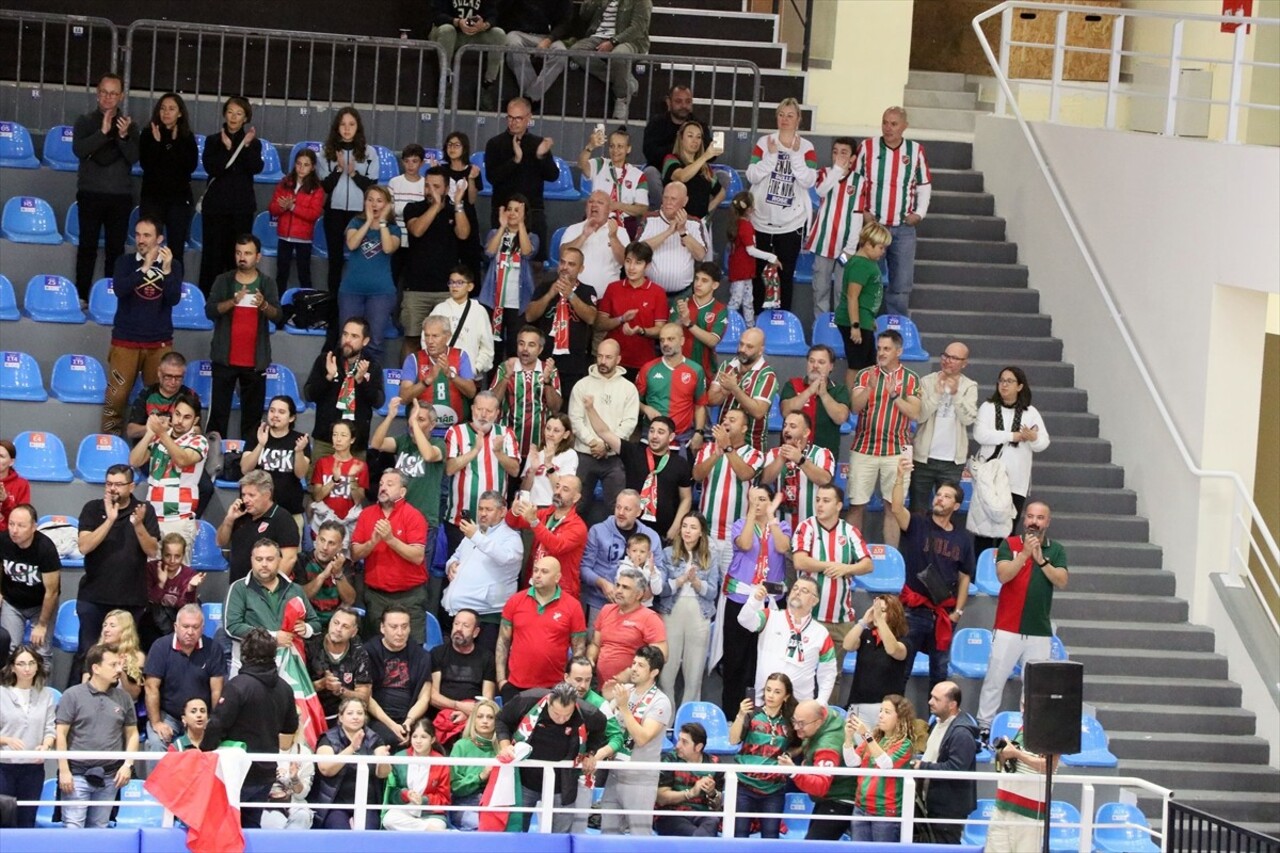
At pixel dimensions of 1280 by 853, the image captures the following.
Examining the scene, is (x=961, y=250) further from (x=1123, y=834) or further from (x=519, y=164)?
(x=1123, y=834)

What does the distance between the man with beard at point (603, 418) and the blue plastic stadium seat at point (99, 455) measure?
275cm

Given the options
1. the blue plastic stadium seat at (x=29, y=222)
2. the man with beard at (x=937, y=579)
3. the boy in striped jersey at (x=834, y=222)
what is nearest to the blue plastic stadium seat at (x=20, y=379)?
Result: the blue plastic stadium seat at (x=29, y=222)

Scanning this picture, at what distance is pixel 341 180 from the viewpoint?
46.1 ft

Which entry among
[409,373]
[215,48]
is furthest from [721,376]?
[215,48]

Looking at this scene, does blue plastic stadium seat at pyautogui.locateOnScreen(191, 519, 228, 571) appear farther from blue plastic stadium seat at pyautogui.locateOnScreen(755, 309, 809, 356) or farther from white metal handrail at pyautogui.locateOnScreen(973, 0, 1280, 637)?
white metal handrail at pyautogui.locateOnScreen(973, 0, 1280, 637)

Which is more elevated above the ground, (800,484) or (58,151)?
(58,151)

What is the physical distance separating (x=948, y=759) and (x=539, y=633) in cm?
230

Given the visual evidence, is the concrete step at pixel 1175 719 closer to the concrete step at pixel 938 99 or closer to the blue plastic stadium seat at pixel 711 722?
the blue plastic stadium seat at pixel 711 722

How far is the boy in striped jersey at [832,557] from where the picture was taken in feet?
39.7

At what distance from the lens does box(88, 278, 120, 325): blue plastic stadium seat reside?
13766mm

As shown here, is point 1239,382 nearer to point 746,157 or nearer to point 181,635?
point 746,157

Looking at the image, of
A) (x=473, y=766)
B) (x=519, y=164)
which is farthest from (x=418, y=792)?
(x=519, y=164)

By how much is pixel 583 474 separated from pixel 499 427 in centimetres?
59

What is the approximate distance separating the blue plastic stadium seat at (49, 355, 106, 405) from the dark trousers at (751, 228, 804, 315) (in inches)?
176
